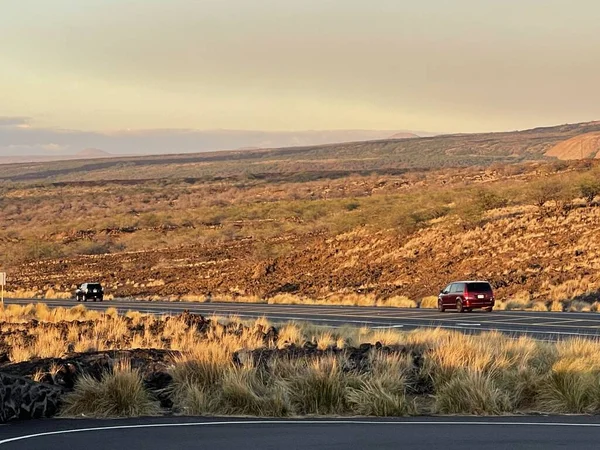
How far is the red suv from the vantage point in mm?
43750

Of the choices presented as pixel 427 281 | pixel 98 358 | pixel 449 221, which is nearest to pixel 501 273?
pixel 427 281

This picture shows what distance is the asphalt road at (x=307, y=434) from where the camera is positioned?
41.5 feet

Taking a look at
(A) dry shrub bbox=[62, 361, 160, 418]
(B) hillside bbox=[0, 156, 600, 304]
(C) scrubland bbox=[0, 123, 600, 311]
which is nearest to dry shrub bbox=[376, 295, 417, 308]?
(C) scrubland bbox=[0, 123, 600, 311]

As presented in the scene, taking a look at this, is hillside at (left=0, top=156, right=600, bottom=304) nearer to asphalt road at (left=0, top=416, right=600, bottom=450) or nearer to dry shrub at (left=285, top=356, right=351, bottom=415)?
dry shrub at (left=285, top=356, right=351, bottom=415)

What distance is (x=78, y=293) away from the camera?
63438 millimetres

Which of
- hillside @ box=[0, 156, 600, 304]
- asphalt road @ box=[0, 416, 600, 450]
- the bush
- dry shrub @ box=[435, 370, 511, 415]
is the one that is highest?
asphalt road @ box=[0, 416, 600, 450]

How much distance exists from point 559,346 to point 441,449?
31.2ft

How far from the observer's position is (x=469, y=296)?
144 ft

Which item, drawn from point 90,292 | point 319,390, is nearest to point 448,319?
point 319,390

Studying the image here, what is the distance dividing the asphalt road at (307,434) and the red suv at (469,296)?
28.3 m

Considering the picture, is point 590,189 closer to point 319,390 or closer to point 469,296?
point 469,296

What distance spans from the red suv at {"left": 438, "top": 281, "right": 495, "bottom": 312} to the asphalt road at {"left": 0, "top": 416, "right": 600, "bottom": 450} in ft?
92.8

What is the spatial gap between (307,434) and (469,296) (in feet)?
101

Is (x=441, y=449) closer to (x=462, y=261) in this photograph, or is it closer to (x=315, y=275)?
(x=462, y=261)
